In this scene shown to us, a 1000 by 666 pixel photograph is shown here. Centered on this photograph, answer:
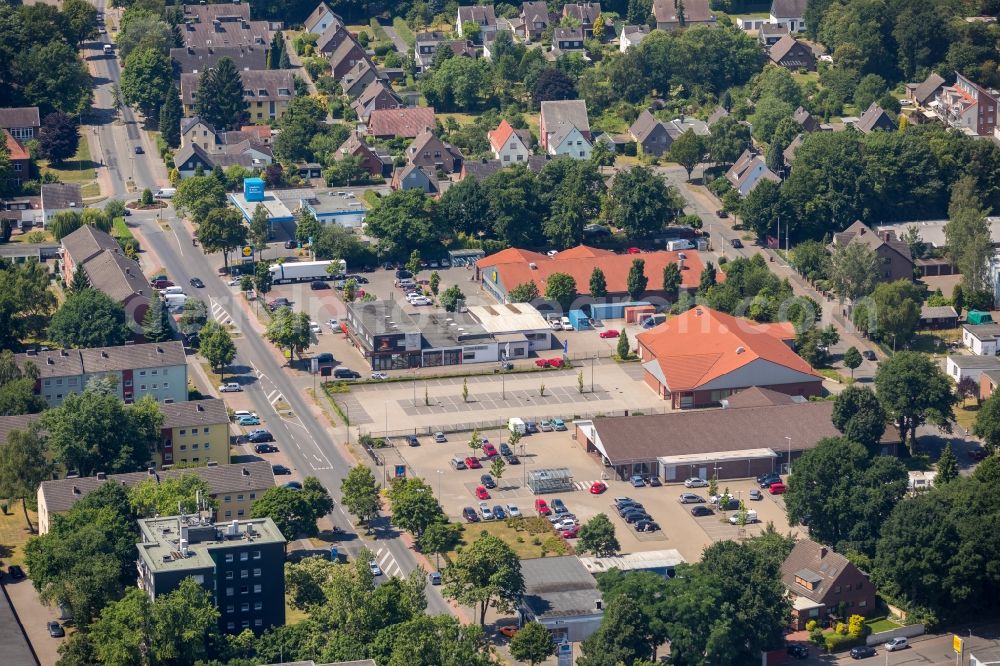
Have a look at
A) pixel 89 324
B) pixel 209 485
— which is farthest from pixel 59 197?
pixel 209 485

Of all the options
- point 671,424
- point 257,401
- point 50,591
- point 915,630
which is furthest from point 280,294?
point 915,630

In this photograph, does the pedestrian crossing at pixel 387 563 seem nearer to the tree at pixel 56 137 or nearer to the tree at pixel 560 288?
the tree at pixel 560 288

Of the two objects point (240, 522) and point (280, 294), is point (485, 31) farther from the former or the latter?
point (240, 522)

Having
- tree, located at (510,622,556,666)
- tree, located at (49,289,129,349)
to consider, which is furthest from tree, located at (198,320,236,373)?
tree, located at (510,622,556,666)

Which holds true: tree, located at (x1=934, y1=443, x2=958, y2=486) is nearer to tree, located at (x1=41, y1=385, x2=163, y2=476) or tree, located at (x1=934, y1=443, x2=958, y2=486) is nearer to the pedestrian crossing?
the pedestrian crossing

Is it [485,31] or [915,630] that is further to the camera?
[485,31]

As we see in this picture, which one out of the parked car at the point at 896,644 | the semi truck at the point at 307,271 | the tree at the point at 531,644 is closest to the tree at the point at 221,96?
the semi truck at the point at 307,271
